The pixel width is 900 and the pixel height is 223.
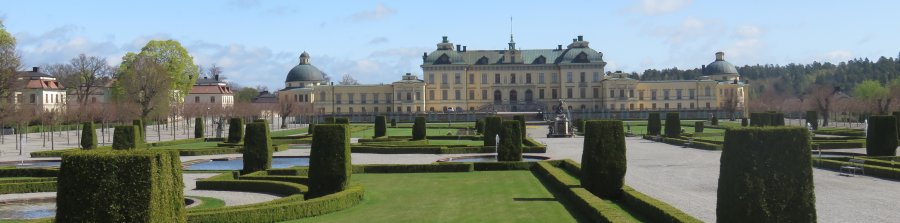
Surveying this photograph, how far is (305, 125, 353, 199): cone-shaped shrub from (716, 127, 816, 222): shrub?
882 centimetres

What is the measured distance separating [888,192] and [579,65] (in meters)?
75.1

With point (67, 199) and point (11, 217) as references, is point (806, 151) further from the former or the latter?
point (11, 217)

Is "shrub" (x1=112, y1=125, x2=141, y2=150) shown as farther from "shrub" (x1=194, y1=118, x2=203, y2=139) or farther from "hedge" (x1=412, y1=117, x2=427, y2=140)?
"shrub" (x1=194, y1=118, x2=203, y2=139)

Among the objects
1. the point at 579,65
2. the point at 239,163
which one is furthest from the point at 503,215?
the point at 579,65

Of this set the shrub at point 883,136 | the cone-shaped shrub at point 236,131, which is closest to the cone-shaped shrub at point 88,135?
the cone-shaped shrub at point 236,131

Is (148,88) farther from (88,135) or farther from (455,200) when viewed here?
(455,200)

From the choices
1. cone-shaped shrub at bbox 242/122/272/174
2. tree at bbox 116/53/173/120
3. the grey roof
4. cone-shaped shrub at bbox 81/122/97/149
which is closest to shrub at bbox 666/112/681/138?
cone-shaped shrub at bbox 242/122/272/174

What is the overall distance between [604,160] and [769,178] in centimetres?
743

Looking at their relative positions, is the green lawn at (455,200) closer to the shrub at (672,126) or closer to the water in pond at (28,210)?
the water in pond at (28,210)

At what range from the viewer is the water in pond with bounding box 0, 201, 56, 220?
47.1 ft

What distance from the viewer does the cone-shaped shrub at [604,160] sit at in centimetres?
1558

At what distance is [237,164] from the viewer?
2703cm

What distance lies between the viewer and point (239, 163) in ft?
90.2

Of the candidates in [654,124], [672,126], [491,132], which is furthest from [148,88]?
[672,126]
